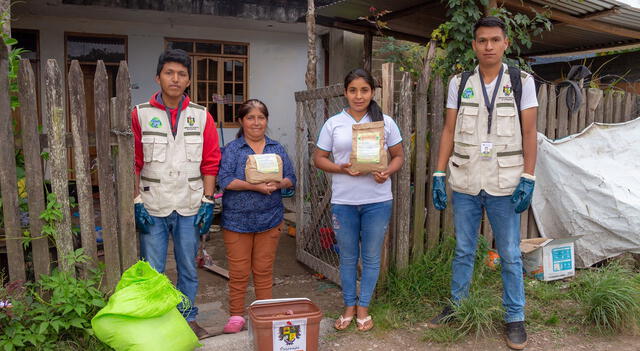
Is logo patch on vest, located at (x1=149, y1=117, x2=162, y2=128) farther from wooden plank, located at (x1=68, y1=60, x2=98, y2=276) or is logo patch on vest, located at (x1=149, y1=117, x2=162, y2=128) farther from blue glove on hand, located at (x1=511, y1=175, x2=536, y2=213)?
blue glove on hand, located at (x1=511, y1=175, x2=536, y2=213)

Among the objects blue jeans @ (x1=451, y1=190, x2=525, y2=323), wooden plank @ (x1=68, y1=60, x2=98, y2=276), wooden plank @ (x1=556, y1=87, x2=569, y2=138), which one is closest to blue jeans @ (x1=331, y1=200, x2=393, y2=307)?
blue jeans @ (x1=451, y1=190, x2=525, y2=323)

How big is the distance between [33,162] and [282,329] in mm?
1809

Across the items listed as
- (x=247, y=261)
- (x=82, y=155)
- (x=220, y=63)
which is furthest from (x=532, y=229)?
(x=220, y=63)

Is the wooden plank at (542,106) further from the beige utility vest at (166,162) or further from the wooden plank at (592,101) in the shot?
the beige utility vest at (166,162)

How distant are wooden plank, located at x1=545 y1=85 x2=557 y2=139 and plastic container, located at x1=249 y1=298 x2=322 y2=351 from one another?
3.44 m

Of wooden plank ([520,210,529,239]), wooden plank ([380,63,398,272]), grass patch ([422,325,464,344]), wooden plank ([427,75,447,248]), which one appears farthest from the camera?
wooden plank ([520,210,529,239])

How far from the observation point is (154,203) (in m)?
3.24

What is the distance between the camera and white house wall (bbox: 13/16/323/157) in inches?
360

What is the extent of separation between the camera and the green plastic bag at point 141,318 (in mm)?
2801

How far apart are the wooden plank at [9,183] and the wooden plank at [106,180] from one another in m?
0.48

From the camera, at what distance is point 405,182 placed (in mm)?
4195

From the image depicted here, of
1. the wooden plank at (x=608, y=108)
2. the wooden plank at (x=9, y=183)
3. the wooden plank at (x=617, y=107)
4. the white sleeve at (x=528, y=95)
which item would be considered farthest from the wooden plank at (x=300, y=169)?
the wooden plank at (x=617, y=107)

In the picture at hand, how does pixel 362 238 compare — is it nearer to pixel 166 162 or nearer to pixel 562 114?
pixel 166 162

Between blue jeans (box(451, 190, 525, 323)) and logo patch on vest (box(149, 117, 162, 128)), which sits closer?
logo patch on vest (box(149, 117, 162, 128))
